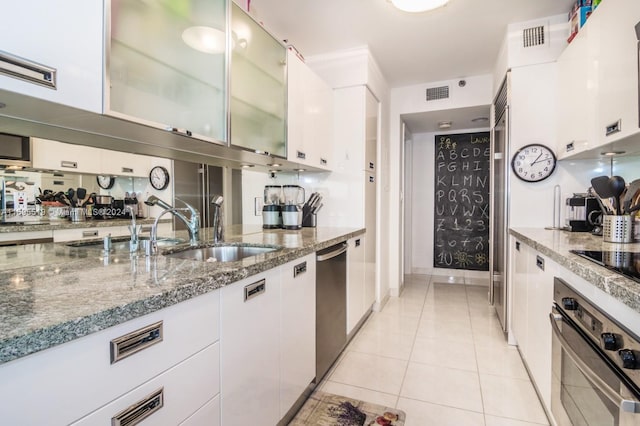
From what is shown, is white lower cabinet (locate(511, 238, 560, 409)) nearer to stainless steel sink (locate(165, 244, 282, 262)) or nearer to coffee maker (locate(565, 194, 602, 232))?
coffee maker (locate(565, 194, 602, 232))

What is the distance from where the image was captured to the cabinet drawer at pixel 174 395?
736 millimetres

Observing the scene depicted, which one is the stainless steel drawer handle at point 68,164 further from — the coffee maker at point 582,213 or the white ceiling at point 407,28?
the coffee maker at point 582,213

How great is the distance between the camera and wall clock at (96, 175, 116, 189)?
152cm

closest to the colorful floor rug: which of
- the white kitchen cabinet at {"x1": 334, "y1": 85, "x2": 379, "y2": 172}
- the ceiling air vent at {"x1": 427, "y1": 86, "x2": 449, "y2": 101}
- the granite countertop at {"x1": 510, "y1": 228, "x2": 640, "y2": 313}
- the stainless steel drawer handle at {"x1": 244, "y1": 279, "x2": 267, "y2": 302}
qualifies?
the stainless steel drawer handle at {"x1": 244, "y1": 279, "x2": 267, "y2": 302}

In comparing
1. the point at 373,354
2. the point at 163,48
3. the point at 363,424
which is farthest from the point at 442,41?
the point at 363,424

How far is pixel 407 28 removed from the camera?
2590 mm

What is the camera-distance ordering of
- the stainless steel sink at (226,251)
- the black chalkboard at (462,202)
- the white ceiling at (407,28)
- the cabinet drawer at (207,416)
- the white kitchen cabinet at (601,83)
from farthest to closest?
the black chalkboard at (462,202)
the white ceiling at (407,28)
the stainless steel sink at (226,251)
the white kitchen cabinet at (601,83)
the cabinet drawer at (207,416)

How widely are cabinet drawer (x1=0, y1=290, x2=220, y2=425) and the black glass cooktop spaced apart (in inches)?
52.2

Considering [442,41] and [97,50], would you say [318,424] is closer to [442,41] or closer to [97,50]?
[97,50]

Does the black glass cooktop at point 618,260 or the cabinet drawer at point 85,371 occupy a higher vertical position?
the black glass cooktop at point 618,260

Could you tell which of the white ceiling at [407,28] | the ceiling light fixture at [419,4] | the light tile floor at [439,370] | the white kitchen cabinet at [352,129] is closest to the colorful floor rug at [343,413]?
the light tile floor at [439,370]

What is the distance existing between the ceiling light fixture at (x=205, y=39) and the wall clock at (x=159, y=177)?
0.72 metres

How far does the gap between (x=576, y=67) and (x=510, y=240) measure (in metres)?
1.29

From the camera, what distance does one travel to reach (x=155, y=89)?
52.3 inches
